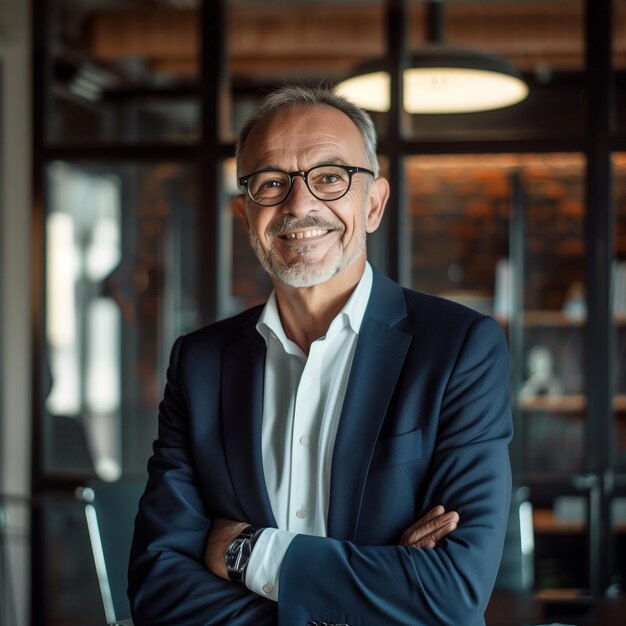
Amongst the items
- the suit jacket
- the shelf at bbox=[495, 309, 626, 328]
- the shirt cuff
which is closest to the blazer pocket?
the suit jacket

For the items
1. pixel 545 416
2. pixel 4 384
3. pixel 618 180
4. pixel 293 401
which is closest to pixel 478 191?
pixel 618 180

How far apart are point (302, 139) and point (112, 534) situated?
5.01ft

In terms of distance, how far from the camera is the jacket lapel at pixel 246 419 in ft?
5.99

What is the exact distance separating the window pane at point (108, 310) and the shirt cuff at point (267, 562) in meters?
3.04

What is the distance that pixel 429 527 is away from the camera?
1722 mm

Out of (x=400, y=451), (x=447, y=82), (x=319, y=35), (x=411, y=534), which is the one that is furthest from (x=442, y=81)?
(x=411, y=534)

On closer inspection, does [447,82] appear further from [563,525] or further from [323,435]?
[323,435]

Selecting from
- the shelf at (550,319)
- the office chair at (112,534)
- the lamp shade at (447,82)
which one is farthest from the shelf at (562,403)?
the office chair at (112,534)

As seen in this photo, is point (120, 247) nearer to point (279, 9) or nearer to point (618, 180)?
point (279, 9)

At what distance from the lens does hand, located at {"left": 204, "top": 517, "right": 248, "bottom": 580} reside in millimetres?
1790

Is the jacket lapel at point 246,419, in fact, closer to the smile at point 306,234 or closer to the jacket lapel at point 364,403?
the jacket lapel at point 364,403

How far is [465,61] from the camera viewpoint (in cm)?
352

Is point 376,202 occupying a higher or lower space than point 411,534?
higher

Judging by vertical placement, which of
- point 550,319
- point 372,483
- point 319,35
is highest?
point 319,35
